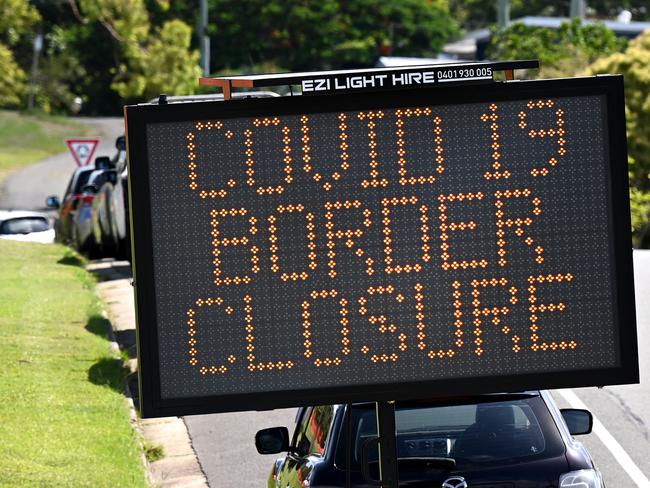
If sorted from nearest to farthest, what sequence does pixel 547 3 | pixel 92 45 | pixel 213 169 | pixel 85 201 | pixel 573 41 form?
pixel 213 169
pixel 85 201
pixel 573 41
pixel 92 45
pixel 547 3

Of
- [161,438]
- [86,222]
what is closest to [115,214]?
[86,222]

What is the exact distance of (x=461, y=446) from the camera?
25.3 feet

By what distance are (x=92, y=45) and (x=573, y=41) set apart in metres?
42.2

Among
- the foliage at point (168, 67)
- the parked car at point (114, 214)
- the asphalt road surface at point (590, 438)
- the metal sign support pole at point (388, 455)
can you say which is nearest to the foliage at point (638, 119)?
the parked car at point (114, 214)

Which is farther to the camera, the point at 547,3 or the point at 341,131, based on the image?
the point at 547,3

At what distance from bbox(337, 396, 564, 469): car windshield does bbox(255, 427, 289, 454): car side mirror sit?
66cm

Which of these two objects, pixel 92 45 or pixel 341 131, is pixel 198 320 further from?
pixel 92 45

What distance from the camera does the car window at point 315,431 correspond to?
810 cm

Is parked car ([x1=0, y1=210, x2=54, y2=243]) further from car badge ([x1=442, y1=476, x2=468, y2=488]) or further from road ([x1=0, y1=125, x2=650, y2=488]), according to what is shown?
car badge ([x1=442, y1=476, x2=468, y2=488])

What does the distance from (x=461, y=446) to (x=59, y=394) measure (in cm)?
650

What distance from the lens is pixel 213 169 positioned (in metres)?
5.42

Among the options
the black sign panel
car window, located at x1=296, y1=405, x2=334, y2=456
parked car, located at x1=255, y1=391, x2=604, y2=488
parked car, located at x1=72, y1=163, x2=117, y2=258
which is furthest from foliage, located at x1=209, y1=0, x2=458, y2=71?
the black sign panel

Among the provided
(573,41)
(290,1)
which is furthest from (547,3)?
(573,41)

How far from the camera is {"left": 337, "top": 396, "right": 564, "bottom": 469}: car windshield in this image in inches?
301
